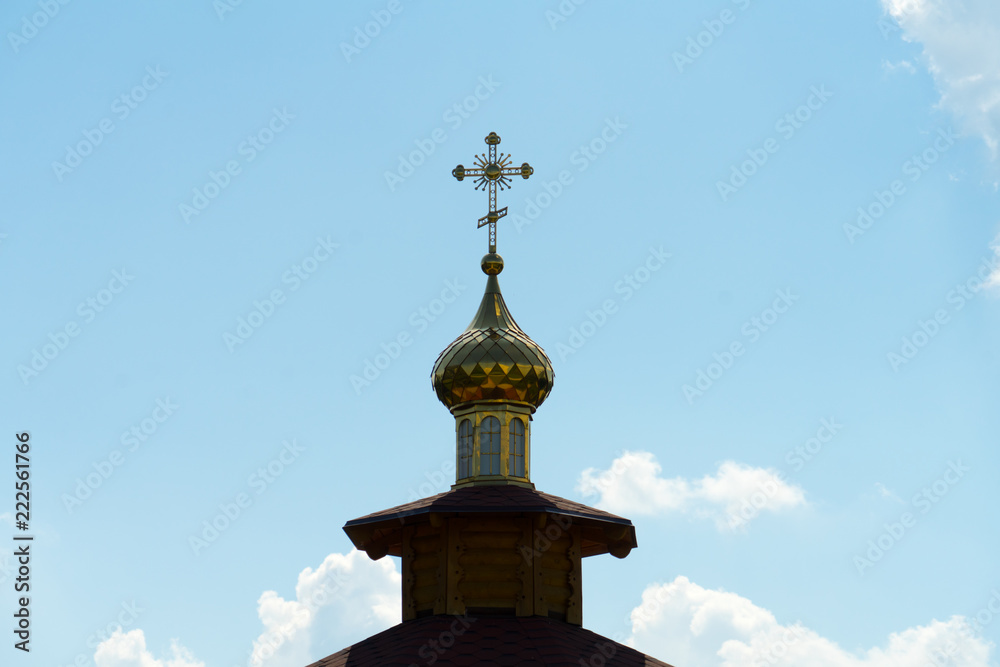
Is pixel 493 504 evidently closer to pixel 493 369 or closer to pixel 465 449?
pixel 465 449

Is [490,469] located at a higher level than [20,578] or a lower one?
higher

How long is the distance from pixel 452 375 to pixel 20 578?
8.47 meters

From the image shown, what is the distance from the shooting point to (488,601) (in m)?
25.5

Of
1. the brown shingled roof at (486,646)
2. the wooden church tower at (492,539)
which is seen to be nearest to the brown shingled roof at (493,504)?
the wooden church tower at (492,539)

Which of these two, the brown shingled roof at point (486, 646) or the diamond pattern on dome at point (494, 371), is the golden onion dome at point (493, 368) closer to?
the diamond pattern on dome at point (494, 371)

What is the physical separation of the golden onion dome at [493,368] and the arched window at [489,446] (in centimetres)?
49

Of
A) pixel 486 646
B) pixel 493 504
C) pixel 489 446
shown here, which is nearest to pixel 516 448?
pixel 489 446

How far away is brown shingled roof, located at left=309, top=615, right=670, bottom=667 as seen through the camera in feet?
76.8

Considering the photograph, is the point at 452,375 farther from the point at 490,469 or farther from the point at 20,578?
the point at 20,578

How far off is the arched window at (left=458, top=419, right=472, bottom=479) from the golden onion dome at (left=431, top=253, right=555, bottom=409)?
47 cm

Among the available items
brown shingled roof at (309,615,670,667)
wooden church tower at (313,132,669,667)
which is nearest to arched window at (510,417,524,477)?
wooden church tower at (313,132,669,667)

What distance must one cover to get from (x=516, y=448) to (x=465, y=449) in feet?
3.08

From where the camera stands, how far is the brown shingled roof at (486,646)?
2342cm

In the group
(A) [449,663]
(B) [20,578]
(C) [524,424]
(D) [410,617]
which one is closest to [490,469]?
(C) [524,424]
